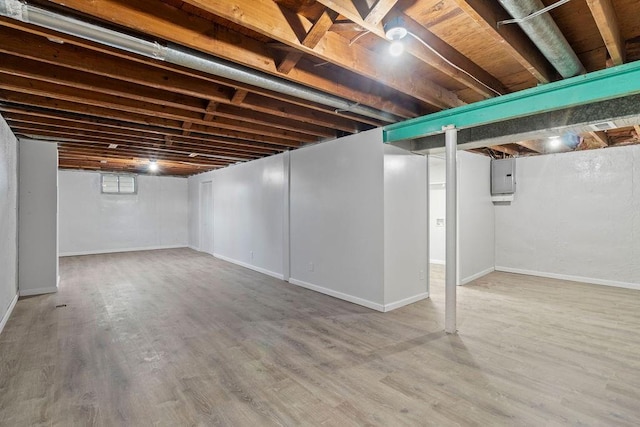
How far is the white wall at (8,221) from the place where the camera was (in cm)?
338

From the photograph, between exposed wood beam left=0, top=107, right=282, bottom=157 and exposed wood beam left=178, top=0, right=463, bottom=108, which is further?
exposed wood beam left=0, top=107, right=282, bottom=157

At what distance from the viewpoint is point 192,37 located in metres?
1.93

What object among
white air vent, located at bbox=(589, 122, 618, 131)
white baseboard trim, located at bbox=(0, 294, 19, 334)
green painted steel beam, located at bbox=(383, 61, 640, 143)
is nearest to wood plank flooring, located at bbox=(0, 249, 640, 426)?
white baseboard trim, located at bbox=(0, 294, 19, 334)

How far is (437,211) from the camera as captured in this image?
7.52 m

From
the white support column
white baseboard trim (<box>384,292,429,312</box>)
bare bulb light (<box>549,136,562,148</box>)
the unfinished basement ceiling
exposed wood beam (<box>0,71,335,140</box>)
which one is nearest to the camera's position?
the unfinished basement ceiling

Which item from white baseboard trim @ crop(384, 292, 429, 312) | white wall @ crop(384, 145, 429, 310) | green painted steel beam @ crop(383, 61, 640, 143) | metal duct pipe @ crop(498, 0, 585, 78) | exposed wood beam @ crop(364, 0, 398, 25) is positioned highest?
exposed wood beam @ crop(364, 0, 398, 25)

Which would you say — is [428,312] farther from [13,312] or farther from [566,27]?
[13,312]

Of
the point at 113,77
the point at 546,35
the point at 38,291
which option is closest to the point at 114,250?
the point at 38,291

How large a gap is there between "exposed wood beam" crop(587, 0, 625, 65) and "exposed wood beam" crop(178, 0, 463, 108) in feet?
4.07

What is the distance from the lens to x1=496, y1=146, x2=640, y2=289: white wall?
4887 millimetres

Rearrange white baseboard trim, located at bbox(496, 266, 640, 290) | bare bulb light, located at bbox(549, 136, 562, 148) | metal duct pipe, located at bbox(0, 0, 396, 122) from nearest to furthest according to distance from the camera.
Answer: metal duct pipe, located at bbox(0, 0, 396, 122) → white baseboard trim, located at bbox(496, 266, 640, 290) → bare bulb light, located at bbox(549, 136, 562, 148)

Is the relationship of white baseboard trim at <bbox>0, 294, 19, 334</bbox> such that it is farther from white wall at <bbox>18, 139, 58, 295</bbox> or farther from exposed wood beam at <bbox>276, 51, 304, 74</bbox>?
exposed wood beam at <bbox>276, 51, 304, 74</bbox>

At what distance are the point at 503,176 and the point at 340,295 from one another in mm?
4122

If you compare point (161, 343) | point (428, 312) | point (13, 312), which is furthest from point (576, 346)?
point (13, 312)
